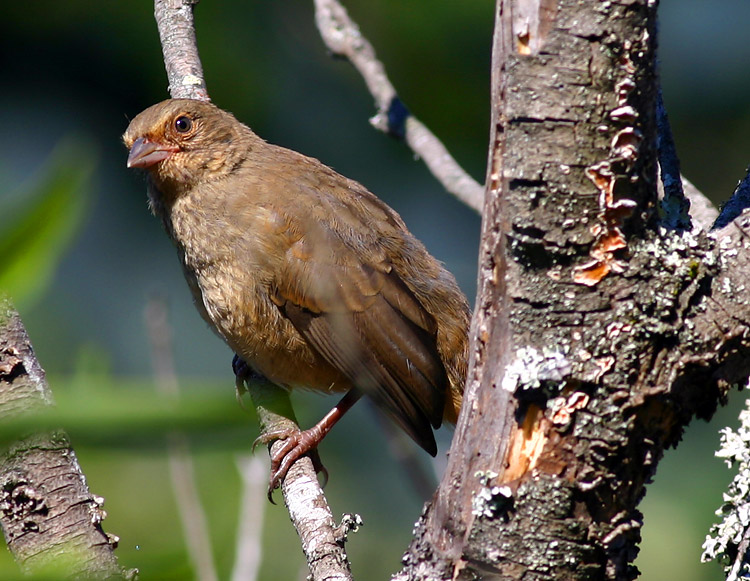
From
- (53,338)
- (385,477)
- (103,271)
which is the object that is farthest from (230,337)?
(103,271)

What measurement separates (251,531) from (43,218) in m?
2.35

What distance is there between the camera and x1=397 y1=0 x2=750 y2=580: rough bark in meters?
1.86

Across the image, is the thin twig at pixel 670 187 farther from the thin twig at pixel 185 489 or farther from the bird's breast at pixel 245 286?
the bird's breast at pixel 245 286

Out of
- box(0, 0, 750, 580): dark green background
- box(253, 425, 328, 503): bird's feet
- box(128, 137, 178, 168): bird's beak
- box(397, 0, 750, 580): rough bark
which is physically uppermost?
box(0, 0, 750, 580): dark green background

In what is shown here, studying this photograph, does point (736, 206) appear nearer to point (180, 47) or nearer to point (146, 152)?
point (146, 152)

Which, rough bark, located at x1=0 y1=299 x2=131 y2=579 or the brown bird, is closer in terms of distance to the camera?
rough bark, located at x1=0 y1=299 x2=131 y2=579

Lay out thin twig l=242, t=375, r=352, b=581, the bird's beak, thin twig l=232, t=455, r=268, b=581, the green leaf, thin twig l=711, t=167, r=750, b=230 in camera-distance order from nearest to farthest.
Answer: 1. the green leaf
2. thin twig l=711, t=167, r=750, b=230
3. thin twig l=232, t=455, r=268, b=581
4. thin twig l=242, t=375, r=352, b=581
5. the bird's beak

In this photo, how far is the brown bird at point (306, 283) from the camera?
151 inches

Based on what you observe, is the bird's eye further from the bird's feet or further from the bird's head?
the bird's feet

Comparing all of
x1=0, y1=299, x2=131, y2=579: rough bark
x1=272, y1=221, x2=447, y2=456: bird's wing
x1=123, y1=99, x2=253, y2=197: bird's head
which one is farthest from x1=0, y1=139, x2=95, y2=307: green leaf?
x1=123, y1=99, x2=253, y2=197: bird's head

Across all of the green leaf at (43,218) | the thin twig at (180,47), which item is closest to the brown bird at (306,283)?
the thin twig at (180,47)

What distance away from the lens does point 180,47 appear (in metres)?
4.25

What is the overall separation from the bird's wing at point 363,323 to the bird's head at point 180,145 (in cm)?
60

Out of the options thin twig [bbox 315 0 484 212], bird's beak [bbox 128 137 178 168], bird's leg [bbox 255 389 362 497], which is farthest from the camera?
thin twig [bbox 315 0 484 212]
